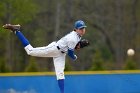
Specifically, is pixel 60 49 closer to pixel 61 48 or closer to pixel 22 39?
pixel 61 48

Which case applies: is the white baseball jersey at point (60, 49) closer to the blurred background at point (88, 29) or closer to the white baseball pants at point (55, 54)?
the white baseball pants at point (55, 54)

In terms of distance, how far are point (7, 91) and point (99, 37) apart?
74.9 ft

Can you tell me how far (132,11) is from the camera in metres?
33.0

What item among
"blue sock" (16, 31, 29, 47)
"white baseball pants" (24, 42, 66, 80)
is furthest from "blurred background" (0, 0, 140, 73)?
"white baseball pants" (24, 42, 66, 80)

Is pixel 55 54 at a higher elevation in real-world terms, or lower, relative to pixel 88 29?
lower

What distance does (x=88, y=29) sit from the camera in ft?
108

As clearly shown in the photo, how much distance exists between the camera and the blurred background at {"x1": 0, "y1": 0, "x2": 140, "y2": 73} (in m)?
31.0

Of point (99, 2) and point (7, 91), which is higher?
point (99, 2)

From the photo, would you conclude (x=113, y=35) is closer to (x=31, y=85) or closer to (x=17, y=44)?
(x=17, y=44)

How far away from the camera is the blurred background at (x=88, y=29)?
31.0 metres

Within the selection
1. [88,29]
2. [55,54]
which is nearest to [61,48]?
[55,54]

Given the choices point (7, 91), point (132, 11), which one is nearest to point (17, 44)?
point (132, 11)

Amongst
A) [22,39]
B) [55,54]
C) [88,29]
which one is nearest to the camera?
[55,54]

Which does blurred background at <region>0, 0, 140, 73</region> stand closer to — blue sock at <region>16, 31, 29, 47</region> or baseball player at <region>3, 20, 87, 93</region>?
blue sock at <region>16, 31, 29, 47</region>
